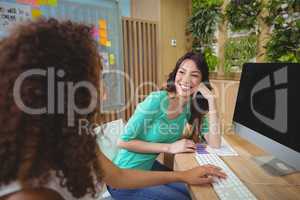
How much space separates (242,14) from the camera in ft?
8.26

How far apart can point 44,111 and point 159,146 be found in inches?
33.7

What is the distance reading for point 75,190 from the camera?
64cm

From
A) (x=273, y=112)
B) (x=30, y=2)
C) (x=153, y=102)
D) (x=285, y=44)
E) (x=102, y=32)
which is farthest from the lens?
(x=102, y=32)

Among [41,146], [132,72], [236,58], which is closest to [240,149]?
[41,146]

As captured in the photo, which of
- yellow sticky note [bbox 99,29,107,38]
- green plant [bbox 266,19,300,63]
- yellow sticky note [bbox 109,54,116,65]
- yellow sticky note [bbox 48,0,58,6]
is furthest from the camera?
yellow sticky note [bbox 109,54,116,65]

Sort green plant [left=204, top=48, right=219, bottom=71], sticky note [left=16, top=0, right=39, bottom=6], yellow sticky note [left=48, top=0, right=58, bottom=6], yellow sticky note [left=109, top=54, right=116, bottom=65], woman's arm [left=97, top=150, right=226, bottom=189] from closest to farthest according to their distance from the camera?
woman's arm [left=97, top=150, right=226, bottom=189] → sticky note [left=16, top=0, right=39, bottom=6] → yellow sticky note [left=48, top=0, right=58, bottom=6] → yellow sticky note [left=109, top=54, right=116, bottom=65] → green plant [left=204, top=48, right=219, bottom=71]

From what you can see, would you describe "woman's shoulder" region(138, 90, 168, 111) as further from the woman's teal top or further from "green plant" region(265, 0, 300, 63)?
"green plant" region(265, 0, 300, 63)

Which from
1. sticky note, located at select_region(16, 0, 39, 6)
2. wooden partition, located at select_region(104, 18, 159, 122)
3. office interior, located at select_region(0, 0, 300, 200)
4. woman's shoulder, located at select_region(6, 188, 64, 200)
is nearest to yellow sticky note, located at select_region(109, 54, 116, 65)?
office interior, located at select_region(0, 0, 300, 200)

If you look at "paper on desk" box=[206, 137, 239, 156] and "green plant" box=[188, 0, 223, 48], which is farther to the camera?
"green plant" box=[188, 0, 223, 48]

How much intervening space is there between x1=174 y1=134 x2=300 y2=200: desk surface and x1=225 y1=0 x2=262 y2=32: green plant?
5.35ft

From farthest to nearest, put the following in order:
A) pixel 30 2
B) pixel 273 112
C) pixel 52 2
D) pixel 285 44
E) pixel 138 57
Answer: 1. pixel 138 57
2. pixel 52 2
3. pixel 30 2
4. pixel 285 44
5. pixel 273 112

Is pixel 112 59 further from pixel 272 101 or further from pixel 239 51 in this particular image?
pixel 272 101

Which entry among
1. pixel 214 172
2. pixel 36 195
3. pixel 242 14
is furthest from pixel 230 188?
pixel 242 14

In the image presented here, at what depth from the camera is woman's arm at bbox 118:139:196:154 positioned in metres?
1.26
